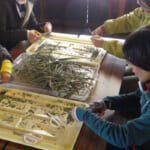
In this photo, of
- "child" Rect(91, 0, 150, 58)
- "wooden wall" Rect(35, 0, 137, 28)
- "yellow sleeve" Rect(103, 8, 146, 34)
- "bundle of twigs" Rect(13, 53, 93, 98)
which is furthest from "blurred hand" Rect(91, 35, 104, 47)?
"wooden wall" Rect(35, 0, 137, 28)

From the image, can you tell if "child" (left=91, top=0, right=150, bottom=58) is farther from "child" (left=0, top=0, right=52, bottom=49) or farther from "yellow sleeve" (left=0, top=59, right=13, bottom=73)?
"yellow sleeve" (left=0, top=59, right=13, bottom=73)

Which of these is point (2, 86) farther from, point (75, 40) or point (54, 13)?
point (54, 13)

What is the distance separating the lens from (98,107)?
894mm

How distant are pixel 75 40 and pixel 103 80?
490mm

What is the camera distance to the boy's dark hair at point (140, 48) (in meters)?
0.71

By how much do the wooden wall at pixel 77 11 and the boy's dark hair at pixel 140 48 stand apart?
2.78 meters

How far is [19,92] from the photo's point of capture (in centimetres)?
98

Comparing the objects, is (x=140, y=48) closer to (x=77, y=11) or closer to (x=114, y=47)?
(x=114, y=47)

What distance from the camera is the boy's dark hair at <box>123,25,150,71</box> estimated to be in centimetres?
71

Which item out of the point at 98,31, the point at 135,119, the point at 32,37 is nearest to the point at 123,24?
the point at 98,31

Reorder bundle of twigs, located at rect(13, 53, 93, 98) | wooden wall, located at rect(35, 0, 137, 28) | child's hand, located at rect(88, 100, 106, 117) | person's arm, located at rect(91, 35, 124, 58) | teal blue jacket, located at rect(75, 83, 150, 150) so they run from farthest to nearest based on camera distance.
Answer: wooden wall, located at rect(35, 0, 137, 28)
person's arm, located at rect(91, 35, 124, 58)
bundle of twigs, located at rect(13, 53, 93, 98)
child's hand, located at rect(88, 100, 106, 117)
teal blue jacket, located at rect(75, 83, 150, 150)

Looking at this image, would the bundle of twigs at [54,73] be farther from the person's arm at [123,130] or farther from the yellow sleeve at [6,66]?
the person's arm at [123,130]

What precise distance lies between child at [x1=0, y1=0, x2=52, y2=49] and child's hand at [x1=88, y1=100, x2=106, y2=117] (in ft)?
2.57

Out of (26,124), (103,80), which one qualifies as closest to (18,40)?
(103,80)
